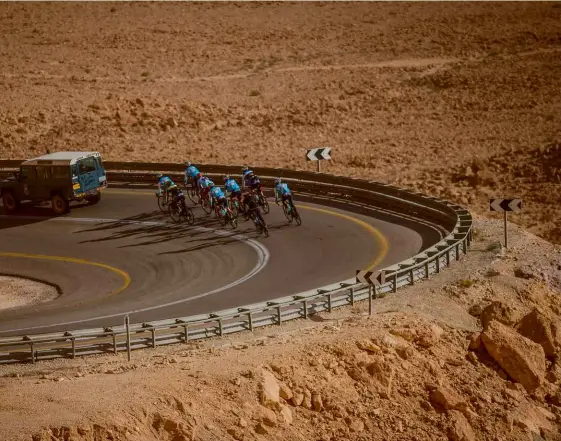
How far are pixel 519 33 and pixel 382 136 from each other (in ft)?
78.7

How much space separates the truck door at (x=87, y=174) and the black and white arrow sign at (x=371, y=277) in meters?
15.7

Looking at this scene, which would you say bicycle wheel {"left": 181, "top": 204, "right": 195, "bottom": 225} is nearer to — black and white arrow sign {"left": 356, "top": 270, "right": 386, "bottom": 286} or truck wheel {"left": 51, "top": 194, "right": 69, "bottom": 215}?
truck wheel {"left": 51, "top": 194, "right": 69, "bottom": 215}

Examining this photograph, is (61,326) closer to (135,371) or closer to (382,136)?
(135,371)

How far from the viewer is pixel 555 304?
26.5 metres

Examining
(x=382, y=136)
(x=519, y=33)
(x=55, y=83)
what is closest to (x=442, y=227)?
(x=382, y=136)

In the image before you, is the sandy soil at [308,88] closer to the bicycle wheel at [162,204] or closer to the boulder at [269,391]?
the bicycle wheel at [162,204]

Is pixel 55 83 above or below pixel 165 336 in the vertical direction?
above

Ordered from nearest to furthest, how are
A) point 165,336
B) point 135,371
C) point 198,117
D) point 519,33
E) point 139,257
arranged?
point 135,371 < point 165,336 < point 139,257 < point 198,117 < point 519,33

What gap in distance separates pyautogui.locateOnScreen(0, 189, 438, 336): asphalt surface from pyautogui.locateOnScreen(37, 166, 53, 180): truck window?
1362mm

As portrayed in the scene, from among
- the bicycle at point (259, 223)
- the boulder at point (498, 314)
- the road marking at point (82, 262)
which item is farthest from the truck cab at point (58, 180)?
the boulder at point (498, 314)

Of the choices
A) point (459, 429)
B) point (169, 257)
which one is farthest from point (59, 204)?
point (459, 429)

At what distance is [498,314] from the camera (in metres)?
24.6

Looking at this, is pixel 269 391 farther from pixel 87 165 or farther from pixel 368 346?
pixel 87 165

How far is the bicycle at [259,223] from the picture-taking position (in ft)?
Result: 108
